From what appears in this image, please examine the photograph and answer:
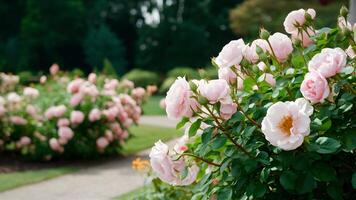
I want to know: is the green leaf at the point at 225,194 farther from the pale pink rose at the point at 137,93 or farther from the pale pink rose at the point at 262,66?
the pale pink rose at the point at 137,93

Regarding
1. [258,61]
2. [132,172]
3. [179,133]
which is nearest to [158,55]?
[179,133]

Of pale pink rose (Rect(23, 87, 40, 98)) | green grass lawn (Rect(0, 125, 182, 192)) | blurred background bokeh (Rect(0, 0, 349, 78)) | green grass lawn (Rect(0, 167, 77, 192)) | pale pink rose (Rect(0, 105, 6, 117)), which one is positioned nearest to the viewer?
green grass lawn (Rect(0, 167, 77, 192))

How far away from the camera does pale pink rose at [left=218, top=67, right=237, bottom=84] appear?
8.54ft

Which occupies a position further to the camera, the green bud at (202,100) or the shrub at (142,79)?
the shrub at (142,79)

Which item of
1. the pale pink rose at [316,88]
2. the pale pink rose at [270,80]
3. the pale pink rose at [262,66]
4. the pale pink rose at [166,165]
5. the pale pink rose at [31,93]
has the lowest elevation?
the pale pink rose at [166,165]

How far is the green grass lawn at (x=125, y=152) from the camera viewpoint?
645 centimetres

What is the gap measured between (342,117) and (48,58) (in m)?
36.5

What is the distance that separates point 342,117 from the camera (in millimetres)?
2383

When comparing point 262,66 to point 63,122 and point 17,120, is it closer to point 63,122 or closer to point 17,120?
point 63,122

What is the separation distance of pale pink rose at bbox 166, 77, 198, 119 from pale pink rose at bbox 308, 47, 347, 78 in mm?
528

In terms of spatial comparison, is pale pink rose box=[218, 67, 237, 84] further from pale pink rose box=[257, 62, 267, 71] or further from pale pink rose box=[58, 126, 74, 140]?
pale pink rose box=[58, 126, 74, 140]

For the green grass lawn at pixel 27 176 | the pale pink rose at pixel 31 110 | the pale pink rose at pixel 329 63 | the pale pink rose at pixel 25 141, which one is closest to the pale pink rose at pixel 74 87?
the pale pink rose at pixel 31 110

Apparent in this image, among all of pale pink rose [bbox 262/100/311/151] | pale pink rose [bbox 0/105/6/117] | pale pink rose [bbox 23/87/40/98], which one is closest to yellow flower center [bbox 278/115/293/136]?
pale pink rose [bbox 262/100/311/151]

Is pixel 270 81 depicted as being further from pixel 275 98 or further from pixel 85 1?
pixel 85 1
